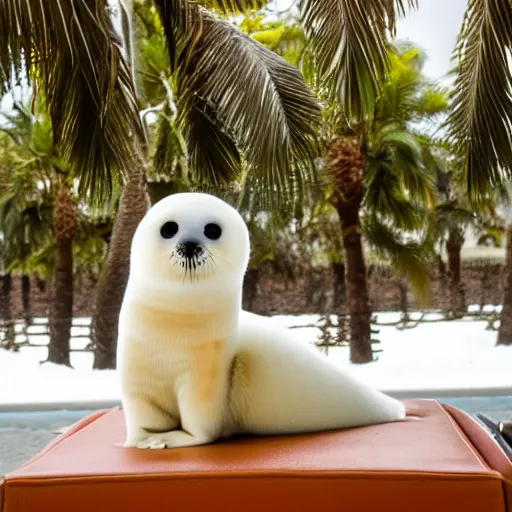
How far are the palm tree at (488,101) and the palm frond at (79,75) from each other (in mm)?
1353

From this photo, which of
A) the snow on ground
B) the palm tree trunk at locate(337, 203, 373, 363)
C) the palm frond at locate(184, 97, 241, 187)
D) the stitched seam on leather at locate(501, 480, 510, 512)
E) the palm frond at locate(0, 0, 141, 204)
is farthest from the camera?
the palm tree trunk at locate(337, 203, 373, 363)

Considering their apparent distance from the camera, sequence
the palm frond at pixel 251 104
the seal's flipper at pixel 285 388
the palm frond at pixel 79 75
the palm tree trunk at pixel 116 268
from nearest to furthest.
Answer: the seal's flipper at pixel 285 388
the palm frond at pixel 79 75
the palm frond at pixel 251 104
the palm tree trunk at pixel 116 268

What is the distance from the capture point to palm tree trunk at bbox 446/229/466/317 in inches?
216

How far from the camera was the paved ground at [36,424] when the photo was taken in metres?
3.16

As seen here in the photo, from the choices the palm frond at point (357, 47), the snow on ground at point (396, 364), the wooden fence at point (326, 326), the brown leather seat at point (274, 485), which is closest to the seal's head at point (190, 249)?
the brown leather seat at point (274, 485)

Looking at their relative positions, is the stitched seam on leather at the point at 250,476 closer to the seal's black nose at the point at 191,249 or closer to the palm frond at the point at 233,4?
the seal's black nose at the point at 191,249

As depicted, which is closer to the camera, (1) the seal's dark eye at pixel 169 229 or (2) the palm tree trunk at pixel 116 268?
(1) the seal's dark eye at pixel 169 229

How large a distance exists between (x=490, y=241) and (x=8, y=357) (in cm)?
360

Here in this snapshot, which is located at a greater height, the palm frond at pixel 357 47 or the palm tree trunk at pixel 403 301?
the palm frond at pixel 357 47

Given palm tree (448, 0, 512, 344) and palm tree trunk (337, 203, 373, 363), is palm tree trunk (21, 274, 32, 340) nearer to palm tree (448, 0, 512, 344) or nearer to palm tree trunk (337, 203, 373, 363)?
palm tree trunk (337, 203, 373, 363)

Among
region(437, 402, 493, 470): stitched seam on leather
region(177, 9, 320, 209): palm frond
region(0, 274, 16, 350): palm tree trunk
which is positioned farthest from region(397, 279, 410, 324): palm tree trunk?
region(437, 402, 493, 470): stitched seam on leather

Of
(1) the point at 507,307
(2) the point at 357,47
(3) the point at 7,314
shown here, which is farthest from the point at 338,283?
(2) the point at 357,47

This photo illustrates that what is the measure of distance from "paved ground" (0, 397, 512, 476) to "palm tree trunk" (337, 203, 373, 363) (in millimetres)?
1185

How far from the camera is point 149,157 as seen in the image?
509cm
